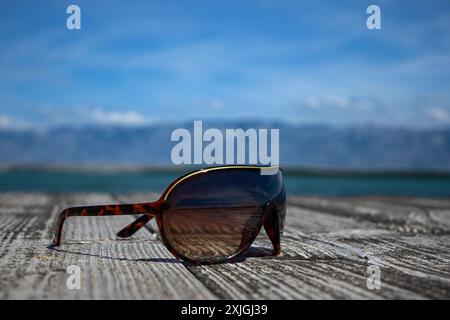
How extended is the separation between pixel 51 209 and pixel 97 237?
7.94ft

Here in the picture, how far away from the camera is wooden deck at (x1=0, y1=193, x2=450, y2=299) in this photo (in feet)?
6.26

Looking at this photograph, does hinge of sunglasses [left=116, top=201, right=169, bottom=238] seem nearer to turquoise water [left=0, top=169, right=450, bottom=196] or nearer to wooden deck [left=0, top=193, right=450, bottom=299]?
wooden deck [left=0, top=193, right=450, bottom=299]

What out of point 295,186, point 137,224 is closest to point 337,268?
point 137,224

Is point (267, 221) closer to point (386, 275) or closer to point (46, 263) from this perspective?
point (386, 275)

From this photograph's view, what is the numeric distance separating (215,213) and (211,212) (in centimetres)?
2

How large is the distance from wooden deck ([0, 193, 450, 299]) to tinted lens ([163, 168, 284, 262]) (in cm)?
10

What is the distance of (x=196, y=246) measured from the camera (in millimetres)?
2549

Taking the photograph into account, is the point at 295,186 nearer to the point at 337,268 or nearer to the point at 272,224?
the point at 272,224

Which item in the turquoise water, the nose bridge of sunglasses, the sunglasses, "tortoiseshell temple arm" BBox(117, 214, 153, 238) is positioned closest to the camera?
the sunglasses

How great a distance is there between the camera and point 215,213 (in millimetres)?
2678

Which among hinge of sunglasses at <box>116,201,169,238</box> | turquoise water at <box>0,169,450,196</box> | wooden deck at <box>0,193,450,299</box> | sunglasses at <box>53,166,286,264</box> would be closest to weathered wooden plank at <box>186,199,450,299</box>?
wooden deck at <box>0,193,450,299</box>

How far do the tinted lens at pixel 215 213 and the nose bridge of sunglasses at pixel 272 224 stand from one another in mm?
30
